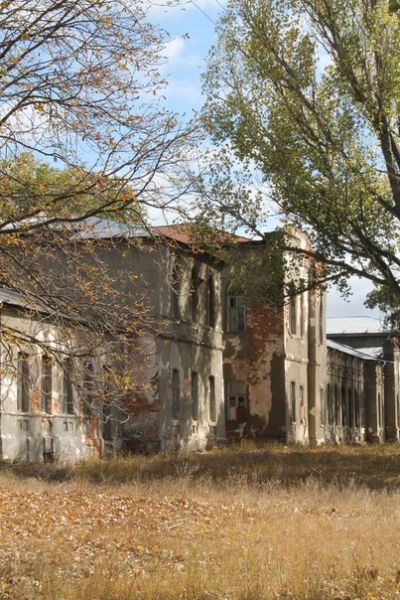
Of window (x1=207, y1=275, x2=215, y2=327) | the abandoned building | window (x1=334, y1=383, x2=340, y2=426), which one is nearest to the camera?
the abandoned building

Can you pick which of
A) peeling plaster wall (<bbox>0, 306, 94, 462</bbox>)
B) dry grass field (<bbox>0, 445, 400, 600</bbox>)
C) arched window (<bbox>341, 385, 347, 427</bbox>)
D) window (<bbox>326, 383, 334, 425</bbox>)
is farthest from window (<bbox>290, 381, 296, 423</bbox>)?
dry grass field (<bbox>0, 445, 400, 600</bbox>)

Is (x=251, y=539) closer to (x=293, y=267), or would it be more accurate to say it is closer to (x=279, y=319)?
(x=293, y=267)

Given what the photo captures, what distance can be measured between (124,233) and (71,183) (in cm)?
109

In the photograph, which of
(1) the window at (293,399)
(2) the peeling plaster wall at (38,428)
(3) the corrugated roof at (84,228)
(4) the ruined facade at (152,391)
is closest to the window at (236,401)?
(1) the window at (293,399)

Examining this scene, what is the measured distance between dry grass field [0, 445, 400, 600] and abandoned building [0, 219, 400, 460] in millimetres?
2845

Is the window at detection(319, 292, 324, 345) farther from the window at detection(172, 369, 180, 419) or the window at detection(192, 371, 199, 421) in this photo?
the window at detection(172, 369, 180, 419)

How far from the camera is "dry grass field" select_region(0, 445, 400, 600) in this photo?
11.3 meters

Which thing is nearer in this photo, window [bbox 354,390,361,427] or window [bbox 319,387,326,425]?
window [bbox 319,387,326,425]

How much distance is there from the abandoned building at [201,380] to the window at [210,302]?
1.9 inches

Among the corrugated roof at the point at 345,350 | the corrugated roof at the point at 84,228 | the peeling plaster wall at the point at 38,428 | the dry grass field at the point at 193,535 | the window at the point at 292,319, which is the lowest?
the dry grass field at the point at 193,535

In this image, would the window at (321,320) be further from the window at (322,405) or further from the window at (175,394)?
the window at (175,394)

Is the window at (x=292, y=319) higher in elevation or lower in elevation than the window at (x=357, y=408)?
higher

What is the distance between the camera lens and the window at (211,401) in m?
41.1

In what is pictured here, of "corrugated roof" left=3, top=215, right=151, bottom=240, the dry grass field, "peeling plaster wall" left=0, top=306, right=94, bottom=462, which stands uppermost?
"corrugated roof" left=3, top=215, right=151, bottom=240
